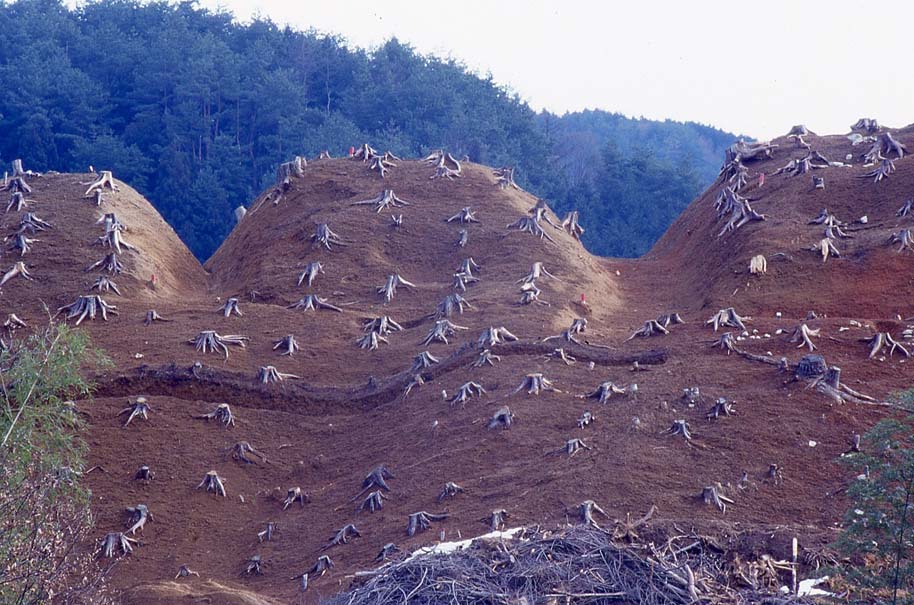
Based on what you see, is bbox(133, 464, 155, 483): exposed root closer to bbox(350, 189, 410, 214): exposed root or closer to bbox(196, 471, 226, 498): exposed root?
bbox(196, 471, 226, 498): exposed root

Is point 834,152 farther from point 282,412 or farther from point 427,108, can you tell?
point 427,108

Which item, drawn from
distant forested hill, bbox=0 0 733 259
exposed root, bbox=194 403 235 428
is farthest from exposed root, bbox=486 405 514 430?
distant forested hill, bbox=0 0 733 259

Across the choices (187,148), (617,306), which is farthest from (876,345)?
(187,148)

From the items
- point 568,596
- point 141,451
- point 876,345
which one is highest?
point 876,345

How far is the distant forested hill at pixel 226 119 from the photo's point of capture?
113 ft

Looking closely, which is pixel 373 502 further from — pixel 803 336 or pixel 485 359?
pixel 803 336

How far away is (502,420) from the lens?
9.71 meters

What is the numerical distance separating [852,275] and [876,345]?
2742 millimetres

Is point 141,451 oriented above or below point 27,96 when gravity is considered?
below

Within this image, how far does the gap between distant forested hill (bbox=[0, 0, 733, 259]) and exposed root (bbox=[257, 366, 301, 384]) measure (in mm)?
22674

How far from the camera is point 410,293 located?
14023 mm

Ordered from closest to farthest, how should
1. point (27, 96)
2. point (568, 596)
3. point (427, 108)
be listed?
point (568, 596), point (27, 96), point (427, 108)

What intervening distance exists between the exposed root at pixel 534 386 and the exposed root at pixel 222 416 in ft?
9.83

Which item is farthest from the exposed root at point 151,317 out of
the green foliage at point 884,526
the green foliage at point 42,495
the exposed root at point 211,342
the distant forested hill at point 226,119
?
the distant forested hill at point 226,119
